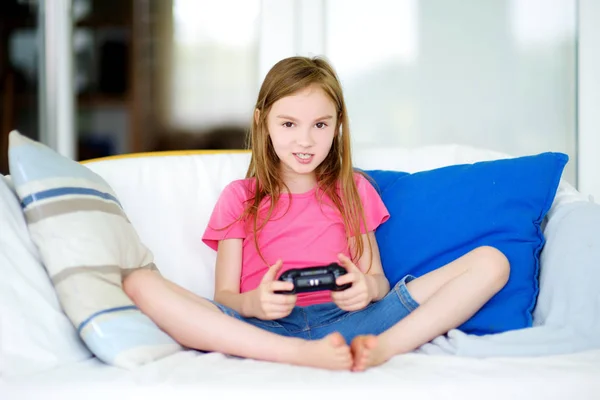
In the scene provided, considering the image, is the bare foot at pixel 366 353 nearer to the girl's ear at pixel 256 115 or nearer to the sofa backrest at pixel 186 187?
the sofa backrest at pixel 186 187

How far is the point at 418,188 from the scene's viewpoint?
1.64 meters

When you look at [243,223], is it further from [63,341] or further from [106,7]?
[106,7]

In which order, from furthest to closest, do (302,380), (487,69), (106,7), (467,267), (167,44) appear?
(106,7) → (167,44) → (487,69) → (467,267) → (302,380)

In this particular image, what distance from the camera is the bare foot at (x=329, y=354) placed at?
3.68 feet

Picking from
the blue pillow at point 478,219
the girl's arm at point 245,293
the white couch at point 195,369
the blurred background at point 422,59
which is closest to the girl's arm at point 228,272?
the girl's arm at point 245,293

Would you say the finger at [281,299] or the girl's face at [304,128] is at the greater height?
the girl's face at [304,128]

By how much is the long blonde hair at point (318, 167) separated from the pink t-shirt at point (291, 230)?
0.02 m

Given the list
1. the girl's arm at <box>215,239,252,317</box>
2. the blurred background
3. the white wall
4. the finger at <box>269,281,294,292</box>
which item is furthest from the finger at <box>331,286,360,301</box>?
the white wall

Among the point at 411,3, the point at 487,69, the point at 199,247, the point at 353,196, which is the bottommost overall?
the point at 199,247

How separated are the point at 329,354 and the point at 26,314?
1.69 feet

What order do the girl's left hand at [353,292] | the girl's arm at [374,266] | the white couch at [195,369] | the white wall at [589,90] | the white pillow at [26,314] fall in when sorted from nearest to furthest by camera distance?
1. the white couch at [195,369]
2. the white pillow at [26,314]
3. the girl's left hand at [353,292]
4. the girl's arm at [374,266]
5. the white wall at [589,90]

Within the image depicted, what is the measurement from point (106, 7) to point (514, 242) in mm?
2478

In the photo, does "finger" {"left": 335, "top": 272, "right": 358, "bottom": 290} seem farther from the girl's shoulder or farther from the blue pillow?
the girl's shoulder

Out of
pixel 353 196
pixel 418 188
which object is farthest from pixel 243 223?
pixel 418 188
